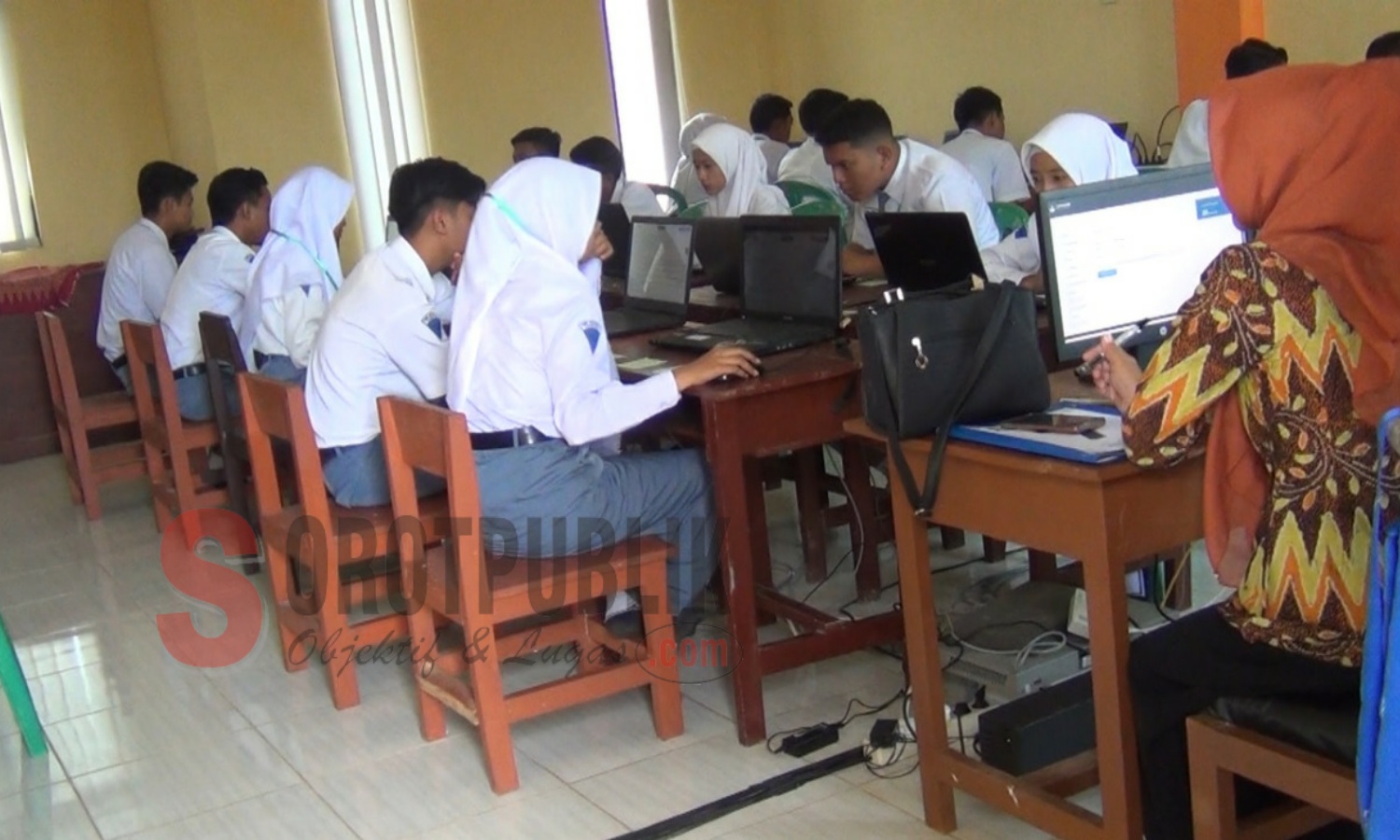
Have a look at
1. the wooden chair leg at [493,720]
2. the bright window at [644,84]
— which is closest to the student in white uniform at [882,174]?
the wooden chair leg at [493,720]

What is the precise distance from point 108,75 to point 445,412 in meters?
5.96

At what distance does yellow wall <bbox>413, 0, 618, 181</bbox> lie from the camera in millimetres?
7688

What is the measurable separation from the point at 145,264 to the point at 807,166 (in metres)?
2.72

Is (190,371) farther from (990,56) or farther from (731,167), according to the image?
(990,56)

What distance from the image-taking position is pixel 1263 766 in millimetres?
1778

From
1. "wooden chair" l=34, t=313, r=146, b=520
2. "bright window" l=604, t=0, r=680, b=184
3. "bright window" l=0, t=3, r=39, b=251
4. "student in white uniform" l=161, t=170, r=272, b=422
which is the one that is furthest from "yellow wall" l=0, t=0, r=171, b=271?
"student in white uniform" l=161, t=170, r=272, b=422

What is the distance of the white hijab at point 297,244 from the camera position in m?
4.43

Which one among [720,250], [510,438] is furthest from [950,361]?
[720,250]

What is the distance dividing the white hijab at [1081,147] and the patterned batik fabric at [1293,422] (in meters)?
1.63

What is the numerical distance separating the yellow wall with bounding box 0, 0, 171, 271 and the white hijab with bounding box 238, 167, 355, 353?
11.7 ft

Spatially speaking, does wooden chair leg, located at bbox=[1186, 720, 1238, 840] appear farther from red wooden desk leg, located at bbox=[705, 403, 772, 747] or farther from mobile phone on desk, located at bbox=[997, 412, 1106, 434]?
red wooden desk leg, located at bbox=[705, 403, 772, 747]

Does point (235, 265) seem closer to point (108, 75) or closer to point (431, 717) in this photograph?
point (431, 717)

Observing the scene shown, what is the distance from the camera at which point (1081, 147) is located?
134 inches

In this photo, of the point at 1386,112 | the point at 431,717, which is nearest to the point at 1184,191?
the point at 1386,112
